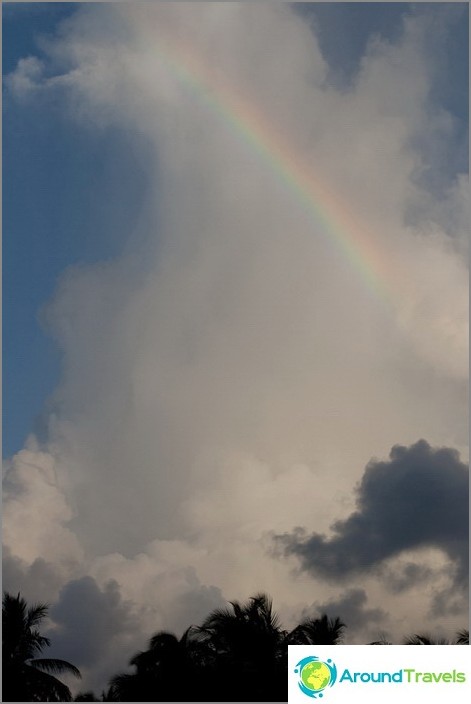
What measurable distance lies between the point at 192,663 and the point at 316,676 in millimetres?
24964

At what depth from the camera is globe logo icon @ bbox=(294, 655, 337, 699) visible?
12391 millimetres

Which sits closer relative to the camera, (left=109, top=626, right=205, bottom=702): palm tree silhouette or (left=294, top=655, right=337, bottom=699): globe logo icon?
(left=294, top=655, right=337, bottom=699): globe logo icon

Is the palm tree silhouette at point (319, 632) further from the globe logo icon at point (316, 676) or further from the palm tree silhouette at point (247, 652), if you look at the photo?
the globe logo icon at point (316, 676)

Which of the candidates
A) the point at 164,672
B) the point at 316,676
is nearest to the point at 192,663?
the point at 164,672

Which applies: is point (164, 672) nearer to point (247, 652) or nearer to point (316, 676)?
point (247, 652)

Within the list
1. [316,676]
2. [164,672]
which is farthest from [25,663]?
[316,676]

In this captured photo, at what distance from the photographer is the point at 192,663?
3578cm

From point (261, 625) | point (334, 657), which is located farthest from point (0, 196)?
point (261, 625)

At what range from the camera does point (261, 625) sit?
36.2 meters

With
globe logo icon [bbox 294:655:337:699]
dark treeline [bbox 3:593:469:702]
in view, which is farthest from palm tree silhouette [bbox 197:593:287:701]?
globe logo icon [bbox 294:655:337:699]

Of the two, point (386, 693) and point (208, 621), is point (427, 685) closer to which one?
point (386, 693)

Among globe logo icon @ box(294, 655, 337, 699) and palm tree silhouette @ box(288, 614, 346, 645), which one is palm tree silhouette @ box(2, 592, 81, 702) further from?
globe logo icon @ box(294, 655, 337, 699)

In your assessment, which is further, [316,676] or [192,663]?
[192,663]

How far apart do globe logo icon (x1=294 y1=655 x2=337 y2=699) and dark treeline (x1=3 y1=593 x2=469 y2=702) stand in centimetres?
2018
